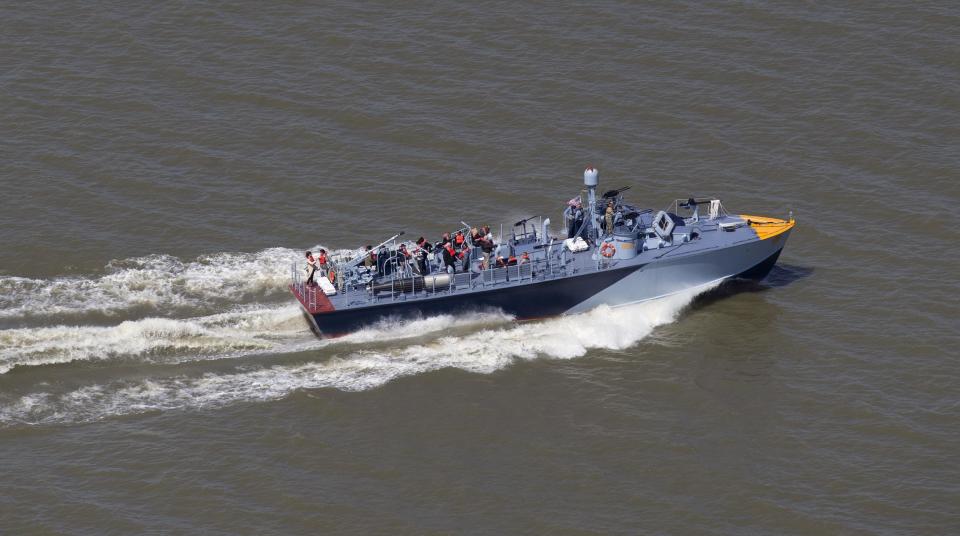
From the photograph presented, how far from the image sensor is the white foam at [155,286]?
47062 mm

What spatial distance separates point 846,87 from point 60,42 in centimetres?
3193

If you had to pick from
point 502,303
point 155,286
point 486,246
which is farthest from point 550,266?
point 155,286

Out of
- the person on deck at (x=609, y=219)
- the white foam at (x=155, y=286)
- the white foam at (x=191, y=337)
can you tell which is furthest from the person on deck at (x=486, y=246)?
the white foam at (x=155, y=286)

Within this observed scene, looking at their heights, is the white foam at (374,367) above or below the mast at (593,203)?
below

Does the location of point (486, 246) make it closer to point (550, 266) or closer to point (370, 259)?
point (550, 266)

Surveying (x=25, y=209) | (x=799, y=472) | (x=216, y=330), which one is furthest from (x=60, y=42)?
(x=799, y=472)

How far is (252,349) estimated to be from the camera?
1761 inches

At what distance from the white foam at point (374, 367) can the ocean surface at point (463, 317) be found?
109 millimetres

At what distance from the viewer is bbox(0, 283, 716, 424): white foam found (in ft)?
137

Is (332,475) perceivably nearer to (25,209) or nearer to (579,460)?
(579,460)

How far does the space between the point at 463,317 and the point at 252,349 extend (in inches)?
260

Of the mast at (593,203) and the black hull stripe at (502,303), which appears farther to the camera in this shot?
the mast at (593,203)

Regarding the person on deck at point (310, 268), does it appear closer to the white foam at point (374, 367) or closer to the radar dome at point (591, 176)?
the white foam at point (374, 367)

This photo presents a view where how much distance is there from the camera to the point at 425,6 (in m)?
64.6
